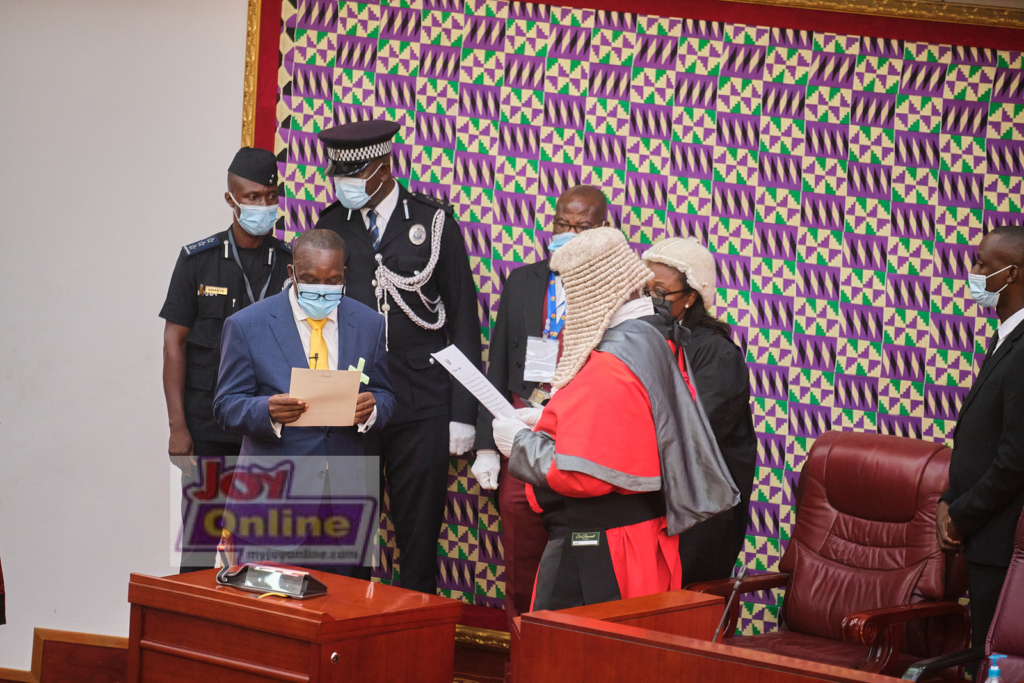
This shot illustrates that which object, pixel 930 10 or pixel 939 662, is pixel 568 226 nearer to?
pixel 930 10

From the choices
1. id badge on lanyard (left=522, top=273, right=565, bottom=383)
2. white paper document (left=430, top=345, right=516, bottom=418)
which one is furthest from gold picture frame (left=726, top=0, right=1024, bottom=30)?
white paper document (left=430, top=345, right=516, bottom=418)

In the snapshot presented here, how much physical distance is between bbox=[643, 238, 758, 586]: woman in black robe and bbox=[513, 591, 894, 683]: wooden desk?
1.18m

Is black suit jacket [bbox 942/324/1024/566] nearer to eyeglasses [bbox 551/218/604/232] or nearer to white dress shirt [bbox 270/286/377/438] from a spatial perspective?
eyeglasses [bbox 551/218/604/232]

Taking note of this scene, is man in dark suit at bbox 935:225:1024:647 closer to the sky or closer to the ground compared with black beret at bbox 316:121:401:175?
closer to the ground

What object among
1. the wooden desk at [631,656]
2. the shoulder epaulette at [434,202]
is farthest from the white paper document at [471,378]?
the wooden desk at [631,656]

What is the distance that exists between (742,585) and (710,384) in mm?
741

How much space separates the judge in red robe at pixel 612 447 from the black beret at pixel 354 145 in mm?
1598

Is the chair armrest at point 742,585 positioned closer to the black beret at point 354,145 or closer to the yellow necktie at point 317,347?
the yellow necktie at point 317,347

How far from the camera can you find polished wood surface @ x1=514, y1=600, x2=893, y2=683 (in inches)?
76.2

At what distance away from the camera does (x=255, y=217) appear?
3984mm

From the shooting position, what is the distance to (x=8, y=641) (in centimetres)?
457

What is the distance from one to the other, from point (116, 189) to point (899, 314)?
3740mm

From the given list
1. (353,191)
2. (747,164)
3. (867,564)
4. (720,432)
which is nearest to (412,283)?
(353,191)

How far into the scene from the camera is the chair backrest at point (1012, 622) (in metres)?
2.52
